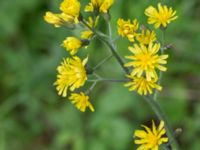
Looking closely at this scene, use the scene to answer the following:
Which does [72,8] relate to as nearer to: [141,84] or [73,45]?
[73,45]

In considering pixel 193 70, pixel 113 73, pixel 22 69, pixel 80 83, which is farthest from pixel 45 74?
pixel 80 83

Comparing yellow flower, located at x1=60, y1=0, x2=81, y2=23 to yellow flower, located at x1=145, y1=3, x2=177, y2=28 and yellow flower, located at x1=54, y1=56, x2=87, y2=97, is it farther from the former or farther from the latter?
yellow flower, located at x1=145, y1=3, x2=177, y2=28

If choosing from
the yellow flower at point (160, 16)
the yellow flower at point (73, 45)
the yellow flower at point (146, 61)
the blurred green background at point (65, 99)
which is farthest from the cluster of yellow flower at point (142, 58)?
the blurred green background at point (65, 99)

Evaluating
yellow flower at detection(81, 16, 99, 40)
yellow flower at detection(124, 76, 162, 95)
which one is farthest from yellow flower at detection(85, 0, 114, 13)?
yellow flower at detection(124, 76, 162, 95)

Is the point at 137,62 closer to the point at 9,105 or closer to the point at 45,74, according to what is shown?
the point at 45,74

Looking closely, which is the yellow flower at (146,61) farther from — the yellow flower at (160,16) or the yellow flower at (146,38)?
the yellow flower at (160,16)

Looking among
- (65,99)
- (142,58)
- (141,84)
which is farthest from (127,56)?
(65,99)
